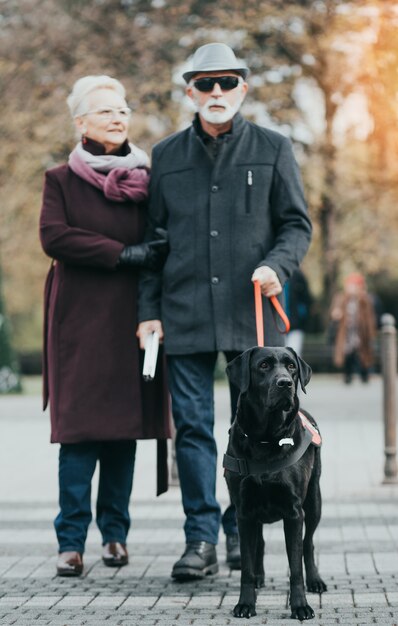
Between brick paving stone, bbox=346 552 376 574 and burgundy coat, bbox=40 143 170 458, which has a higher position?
burgundy coat, bbox=40 143 170 458

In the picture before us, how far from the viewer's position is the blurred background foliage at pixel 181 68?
24.2 m

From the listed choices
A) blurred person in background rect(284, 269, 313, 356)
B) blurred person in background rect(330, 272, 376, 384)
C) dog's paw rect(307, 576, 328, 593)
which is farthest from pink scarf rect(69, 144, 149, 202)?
blurred person in background rect(330, 272, 376, 384)

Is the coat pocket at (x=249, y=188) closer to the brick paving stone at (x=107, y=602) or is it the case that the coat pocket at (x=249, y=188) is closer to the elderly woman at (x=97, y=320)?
the elderly woman at (x=97, y=320)

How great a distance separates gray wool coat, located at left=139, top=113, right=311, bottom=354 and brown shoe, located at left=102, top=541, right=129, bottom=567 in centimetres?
99

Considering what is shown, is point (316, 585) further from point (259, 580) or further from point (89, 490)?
point (89, 490)

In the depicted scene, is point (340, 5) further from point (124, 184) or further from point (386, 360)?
point (124, 184)

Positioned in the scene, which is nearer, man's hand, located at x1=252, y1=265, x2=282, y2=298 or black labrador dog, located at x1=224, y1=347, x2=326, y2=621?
black labrador dog, located at x1=224, y1=347, x2=326, y2=621

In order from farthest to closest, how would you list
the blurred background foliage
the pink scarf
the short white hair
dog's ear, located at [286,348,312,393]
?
the blurred background foliage → the short white hair → the pink scarf → dog's ear, located at [286,348,312,393]

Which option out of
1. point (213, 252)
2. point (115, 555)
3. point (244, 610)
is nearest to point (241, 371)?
point (244, 610)

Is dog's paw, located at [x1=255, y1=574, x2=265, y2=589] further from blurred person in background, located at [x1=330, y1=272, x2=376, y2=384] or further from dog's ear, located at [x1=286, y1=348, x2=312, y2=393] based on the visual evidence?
blurred person in background, located at [x1=330, y1=272, x2=376, y2=384]

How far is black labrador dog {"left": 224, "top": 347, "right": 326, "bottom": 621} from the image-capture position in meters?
5.02

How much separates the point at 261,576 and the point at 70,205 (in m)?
1.93

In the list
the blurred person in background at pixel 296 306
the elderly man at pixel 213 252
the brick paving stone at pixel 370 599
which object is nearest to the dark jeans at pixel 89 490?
the elderly man at pixel 213 252

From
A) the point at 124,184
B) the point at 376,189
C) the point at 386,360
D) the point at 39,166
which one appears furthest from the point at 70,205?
the point at 376,189
